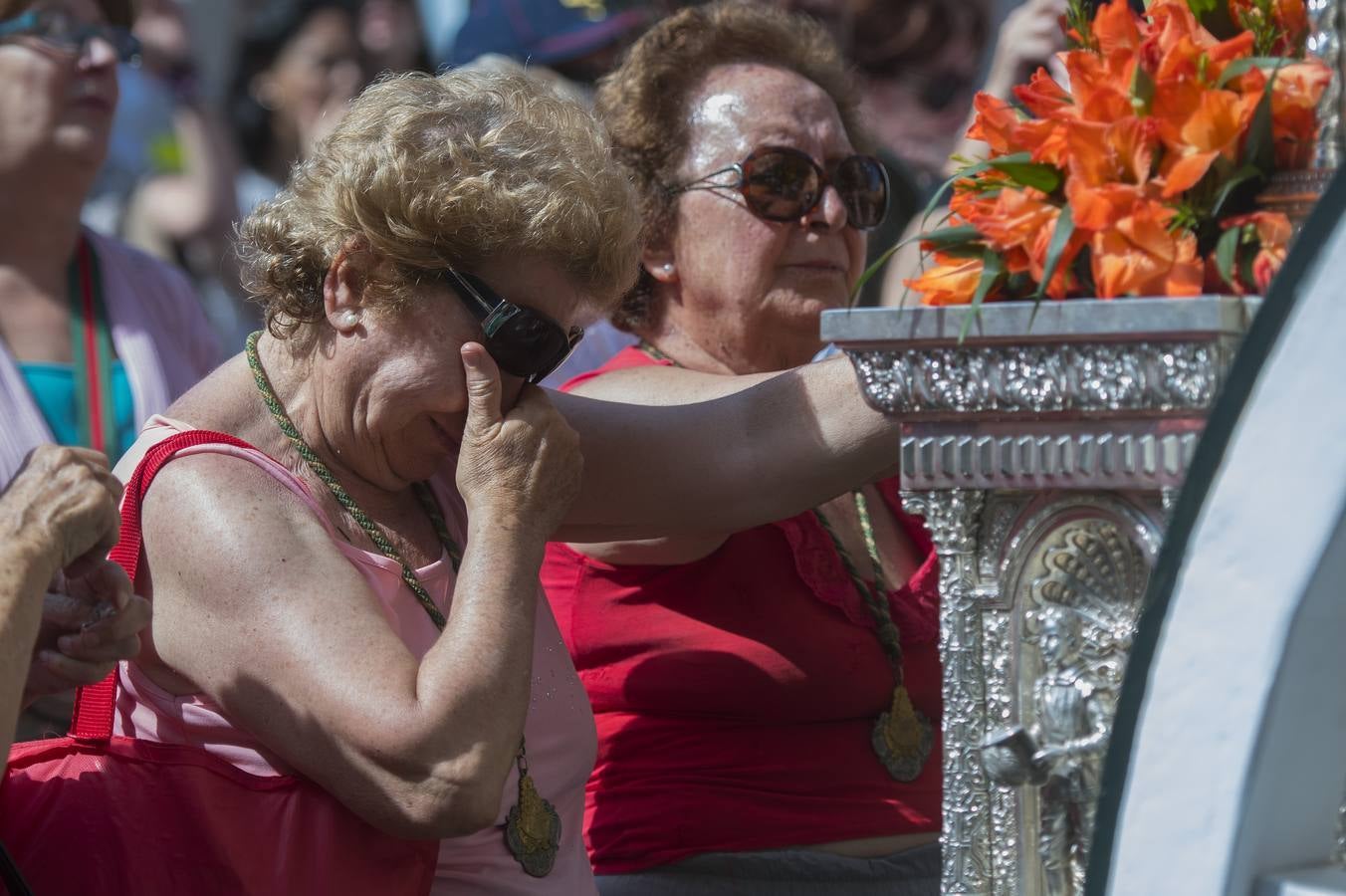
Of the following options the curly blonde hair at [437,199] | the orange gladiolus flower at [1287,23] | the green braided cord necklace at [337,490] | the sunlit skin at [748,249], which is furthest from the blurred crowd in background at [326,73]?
the green braided cord necklace at [337,490]

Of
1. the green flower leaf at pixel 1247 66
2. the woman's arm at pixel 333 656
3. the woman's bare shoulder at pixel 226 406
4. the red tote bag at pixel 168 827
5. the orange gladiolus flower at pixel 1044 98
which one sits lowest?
the red tote bag at pixel 168 827

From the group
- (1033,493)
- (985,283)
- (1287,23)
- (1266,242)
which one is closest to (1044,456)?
(1033,493)

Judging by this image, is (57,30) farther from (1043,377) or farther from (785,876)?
(1043,377)

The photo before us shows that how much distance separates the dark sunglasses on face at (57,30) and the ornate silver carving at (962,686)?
2319 mm

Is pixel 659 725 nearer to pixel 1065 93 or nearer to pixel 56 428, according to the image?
pixel 1065 93

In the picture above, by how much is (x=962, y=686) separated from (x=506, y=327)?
25.4 inches

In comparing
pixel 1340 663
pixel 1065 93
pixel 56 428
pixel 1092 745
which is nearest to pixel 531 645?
pixel 1092 745

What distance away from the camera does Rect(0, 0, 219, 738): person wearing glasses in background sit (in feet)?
10.3

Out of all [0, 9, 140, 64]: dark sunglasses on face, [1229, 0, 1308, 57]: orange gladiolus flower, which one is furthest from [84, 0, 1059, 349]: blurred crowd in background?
[1229, 0, 1308, 57]: orange gladiolus flower

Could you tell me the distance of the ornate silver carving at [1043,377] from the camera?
4.83 ft

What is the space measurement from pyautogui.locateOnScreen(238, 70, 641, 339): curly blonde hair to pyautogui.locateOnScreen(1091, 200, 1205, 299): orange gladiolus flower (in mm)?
676

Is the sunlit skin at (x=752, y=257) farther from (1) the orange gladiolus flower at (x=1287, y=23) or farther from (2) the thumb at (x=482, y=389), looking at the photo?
(1) the orange gladiolus flower at (x=1287, y=23)

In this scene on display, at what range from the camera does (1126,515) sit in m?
1.54

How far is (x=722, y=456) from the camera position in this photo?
7.22 feet
